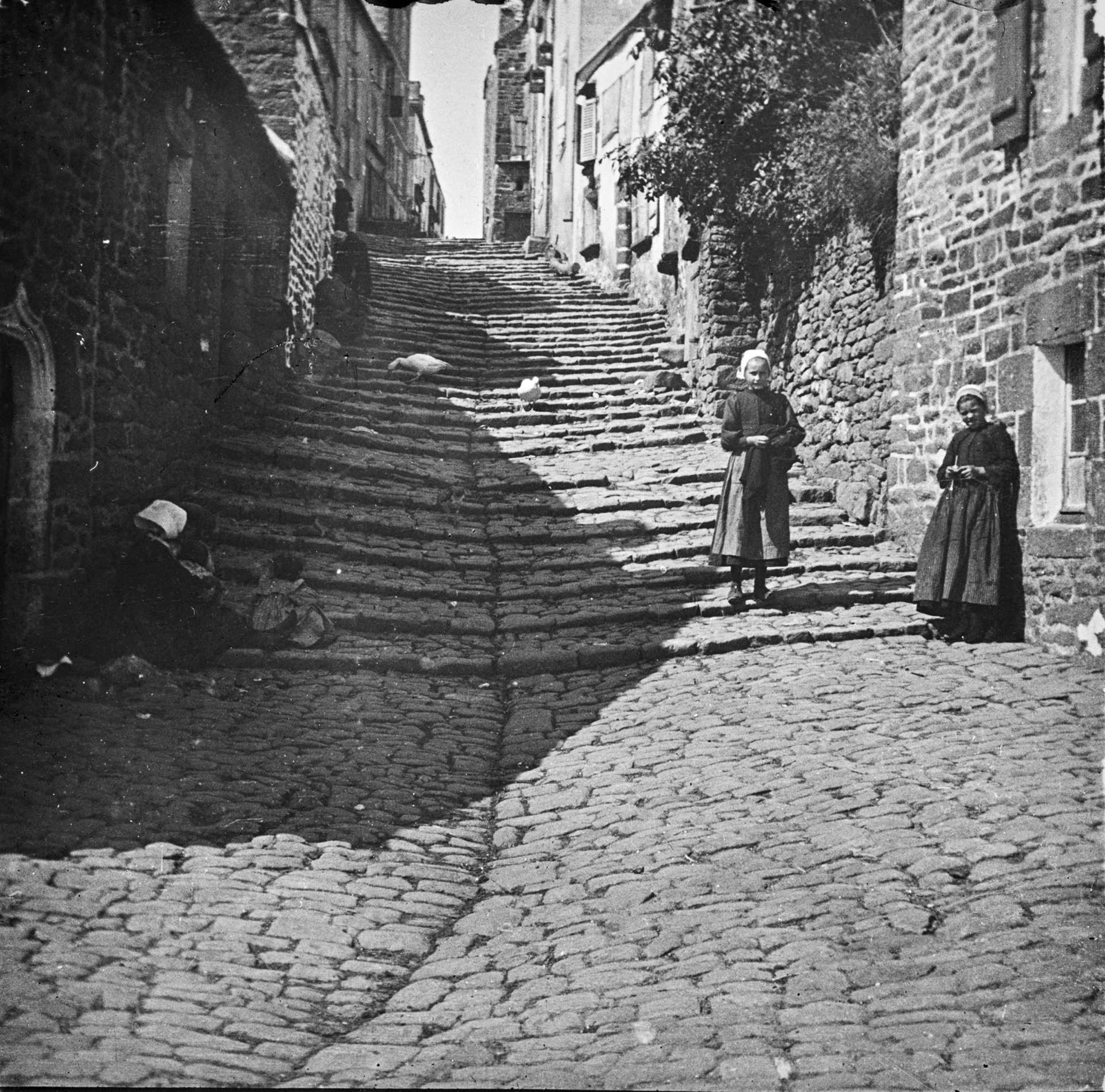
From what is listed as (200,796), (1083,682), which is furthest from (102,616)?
(1083,682)

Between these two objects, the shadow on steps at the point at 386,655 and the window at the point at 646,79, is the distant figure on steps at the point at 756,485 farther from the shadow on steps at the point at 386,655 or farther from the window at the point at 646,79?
the window at the point at 646,79

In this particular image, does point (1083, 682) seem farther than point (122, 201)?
No

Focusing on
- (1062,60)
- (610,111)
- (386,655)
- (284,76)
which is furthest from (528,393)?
(610,111)

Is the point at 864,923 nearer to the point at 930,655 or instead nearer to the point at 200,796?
the point at 200,796

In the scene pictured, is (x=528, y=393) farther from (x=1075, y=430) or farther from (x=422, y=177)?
(x=422, y=177)

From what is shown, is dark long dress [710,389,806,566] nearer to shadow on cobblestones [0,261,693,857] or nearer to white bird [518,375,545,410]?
shadow on cobblestones [0,261,693,857]

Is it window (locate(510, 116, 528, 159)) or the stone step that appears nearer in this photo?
the stone step

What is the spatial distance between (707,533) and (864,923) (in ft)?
22.1

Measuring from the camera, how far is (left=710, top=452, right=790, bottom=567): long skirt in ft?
30.4

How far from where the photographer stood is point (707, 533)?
10.9m

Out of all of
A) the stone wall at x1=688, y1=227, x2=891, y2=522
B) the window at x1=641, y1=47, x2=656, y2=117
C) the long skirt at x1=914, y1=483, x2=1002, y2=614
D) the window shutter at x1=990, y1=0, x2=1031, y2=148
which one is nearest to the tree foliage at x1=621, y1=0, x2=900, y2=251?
the stone wall at x1=688, y1=227, x2=891, y2=522

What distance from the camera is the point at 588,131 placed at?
25.2 meters

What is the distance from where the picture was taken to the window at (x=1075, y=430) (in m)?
7.75

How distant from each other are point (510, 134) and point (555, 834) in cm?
3794
